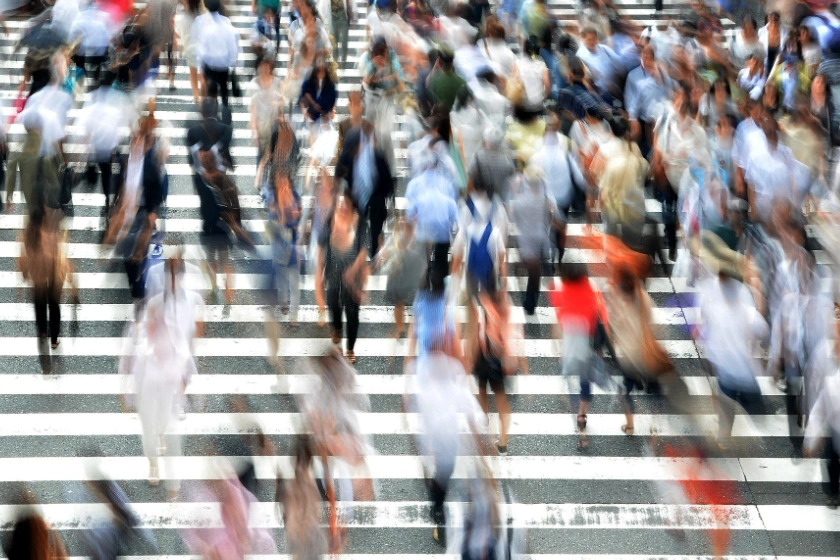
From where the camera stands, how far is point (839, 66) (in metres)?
14.6

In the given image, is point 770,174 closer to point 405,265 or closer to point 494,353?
point 405,265

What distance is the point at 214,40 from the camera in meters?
13.9

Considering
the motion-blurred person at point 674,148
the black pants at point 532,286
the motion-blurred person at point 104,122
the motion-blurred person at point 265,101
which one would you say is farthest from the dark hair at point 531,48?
the motion-blurred person at point 104,122

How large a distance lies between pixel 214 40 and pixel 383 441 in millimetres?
6409

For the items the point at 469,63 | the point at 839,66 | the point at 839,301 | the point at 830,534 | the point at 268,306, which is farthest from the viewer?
the point at 839,66

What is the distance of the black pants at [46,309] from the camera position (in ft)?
33.7

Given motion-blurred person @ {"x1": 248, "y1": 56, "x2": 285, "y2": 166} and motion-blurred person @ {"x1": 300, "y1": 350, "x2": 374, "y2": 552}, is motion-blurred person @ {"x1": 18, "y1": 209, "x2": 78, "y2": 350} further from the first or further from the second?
motion-blurred person @ {"x1": 300, "y1": 350, "x2": 374, "y2": 552}

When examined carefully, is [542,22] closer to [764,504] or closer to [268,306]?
[268,306]

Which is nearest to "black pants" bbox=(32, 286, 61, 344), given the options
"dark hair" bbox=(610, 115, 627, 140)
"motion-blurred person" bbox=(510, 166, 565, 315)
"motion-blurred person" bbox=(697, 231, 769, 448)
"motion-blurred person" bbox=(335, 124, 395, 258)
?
"motion-blurred person" bbox=(335, 124, 395, 258)

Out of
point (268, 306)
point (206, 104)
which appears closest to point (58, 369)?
point (268, 306)

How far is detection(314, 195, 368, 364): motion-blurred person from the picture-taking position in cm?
979

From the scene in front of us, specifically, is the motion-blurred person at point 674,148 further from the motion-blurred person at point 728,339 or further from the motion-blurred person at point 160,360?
the motion-blurred person at point 160,360

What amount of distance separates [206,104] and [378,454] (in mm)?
3958

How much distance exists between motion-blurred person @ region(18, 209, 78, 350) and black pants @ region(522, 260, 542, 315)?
4.39 m
